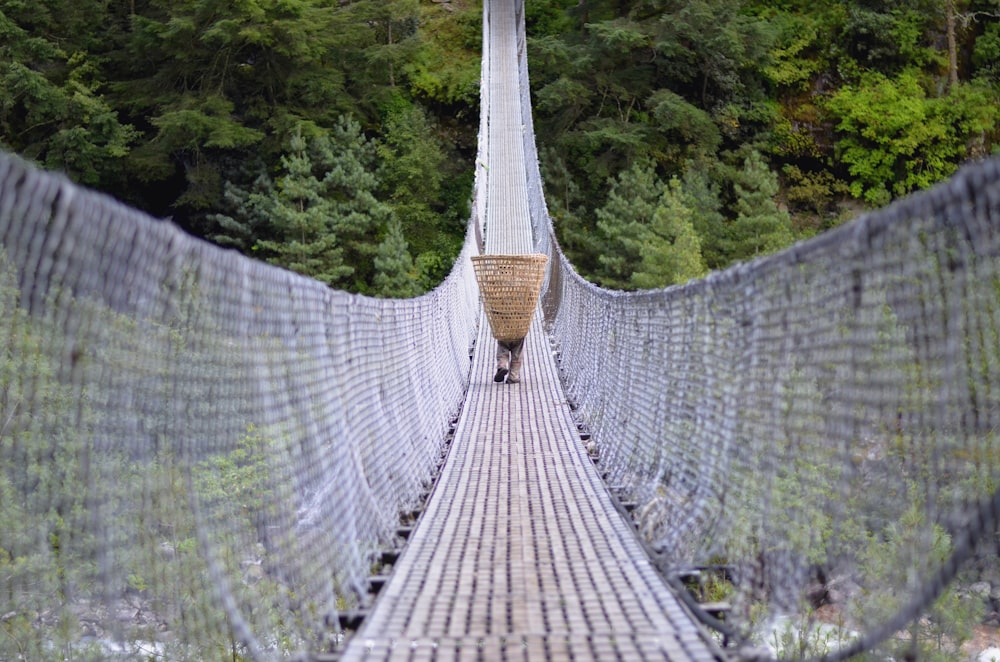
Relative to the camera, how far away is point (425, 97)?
1509 cm

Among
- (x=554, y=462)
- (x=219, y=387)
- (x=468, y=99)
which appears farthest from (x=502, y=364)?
(x=468, y=99)

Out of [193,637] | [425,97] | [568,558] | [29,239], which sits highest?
[425,97]

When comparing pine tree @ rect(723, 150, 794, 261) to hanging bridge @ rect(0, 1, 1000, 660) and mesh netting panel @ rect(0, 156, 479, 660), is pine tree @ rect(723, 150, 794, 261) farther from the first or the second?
mesh netting panel @ rect(0, 156, 479, 660)

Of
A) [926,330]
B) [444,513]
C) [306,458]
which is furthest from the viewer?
[444,513]

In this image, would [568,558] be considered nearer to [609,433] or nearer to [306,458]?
[306,458]

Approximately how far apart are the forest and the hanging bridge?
8805 millimetres

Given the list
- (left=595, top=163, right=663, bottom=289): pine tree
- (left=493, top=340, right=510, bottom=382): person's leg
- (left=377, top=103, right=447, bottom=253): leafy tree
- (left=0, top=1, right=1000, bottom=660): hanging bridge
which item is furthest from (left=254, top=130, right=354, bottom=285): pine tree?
(left=0, top=1, right=1000, bottom=660): hanging bridge

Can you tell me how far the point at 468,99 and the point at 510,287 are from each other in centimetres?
1101

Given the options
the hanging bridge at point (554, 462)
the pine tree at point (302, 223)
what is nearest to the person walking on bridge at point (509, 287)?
the hanging bridge at point (554, 462)

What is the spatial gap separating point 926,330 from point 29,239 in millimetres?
1183

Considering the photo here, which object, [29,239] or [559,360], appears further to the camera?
[559,360]

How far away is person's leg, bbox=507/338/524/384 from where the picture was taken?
188 inches

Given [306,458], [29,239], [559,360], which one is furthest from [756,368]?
[559,360]

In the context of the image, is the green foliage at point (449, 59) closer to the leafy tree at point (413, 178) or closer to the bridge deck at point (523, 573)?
the leafy tree at point (413, 178)
